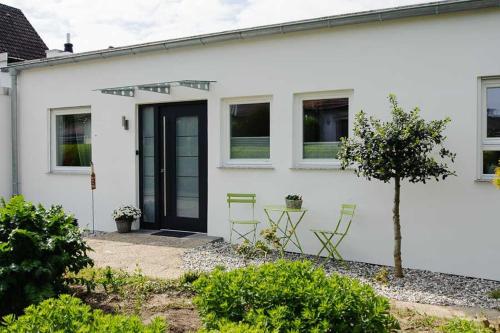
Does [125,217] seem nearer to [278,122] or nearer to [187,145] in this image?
[187,145]

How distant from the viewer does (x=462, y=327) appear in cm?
382

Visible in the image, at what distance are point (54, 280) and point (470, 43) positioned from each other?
548 cm

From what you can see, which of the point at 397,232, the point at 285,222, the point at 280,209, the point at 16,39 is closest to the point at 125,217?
the point at 285,222

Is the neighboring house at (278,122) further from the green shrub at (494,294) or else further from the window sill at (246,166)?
the green shrub at (494,294)

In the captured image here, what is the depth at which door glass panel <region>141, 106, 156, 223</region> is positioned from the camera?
901 centimetres

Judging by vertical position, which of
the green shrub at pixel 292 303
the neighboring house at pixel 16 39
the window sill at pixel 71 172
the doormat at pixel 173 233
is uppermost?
the neighboring house at pixel 16 39

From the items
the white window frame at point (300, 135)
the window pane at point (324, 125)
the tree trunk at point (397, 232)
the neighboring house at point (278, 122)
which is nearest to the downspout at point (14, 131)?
the neighboring house at point (278, 122)

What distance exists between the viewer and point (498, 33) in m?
5.98

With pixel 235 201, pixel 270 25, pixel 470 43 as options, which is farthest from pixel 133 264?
pixel 470 43

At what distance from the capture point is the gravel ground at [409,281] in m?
5.23

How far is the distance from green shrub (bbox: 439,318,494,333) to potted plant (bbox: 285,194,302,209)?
3.12 m

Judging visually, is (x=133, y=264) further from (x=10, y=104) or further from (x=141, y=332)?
(x=10, y=104)

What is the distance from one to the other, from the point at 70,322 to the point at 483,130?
17.7ft

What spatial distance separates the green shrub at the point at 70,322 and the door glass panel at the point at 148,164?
20.0ft
